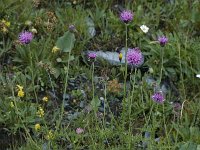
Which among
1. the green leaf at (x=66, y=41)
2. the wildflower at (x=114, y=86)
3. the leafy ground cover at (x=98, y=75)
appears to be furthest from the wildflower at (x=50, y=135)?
the wildflower at (x=114, y=86)

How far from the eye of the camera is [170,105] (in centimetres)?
361

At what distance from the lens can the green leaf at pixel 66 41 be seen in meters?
3.36

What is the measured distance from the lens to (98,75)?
3.93 m

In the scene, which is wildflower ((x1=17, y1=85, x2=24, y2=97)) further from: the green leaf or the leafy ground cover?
the green leaf

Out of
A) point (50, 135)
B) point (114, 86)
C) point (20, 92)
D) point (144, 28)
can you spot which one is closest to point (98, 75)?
point (114, 86)

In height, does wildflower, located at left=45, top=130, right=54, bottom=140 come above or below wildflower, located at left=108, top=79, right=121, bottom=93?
below

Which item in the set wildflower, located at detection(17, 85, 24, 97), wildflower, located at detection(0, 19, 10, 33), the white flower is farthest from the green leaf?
the white flower

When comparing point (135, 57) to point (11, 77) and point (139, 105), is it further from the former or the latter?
point (11, 77)

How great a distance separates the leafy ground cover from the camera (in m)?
3.26

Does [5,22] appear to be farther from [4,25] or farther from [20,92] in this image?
[20,92]

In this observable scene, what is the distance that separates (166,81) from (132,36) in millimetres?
487

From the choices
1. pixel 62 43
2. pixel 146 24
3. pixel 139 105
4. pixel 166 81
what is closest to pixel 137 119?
pixel 139 105

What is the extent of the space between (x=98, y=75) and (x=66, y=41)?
573 mm

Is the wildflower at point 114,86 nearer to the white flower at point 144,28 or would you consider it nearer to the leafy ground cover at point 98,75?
the leafy ground cover at point 98,75
